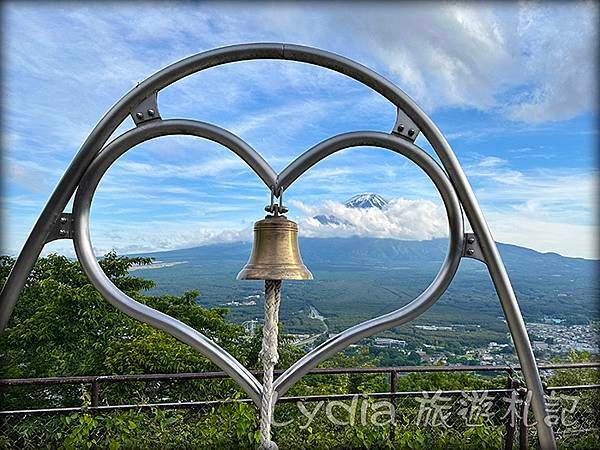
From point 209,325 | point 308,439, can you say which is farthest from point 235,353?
point 308,439

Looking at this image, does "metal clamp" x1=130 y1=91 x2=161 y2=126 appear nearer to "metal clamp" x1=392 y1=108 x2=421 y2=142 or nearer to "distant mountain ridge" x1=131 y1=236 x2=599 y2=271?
"metal clamp" x1=392 y1=108 x2=421 y2=142

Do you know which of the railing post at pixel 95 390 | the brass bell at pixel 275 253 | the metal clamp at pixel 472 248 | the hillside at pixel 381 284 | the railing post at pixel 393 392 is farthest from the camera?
the hillside at pixel 381 284

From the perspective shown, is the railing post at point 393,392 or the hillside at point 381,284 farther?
the hillside at point 381,284

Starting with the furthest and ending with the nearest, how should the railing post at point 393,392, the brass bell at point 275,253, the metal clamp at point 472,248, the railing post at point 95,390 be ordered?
the railing post at point 393,392 → the railing post at point 95,390 → the metal clamp at point 472,248 → the brass bell at point 275,253

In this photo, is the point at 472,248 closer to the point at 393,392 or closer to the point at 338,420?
the point at 393,392

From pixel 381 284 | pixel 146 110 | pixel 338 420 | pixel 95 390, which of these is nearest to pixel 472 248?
pixel 146 110

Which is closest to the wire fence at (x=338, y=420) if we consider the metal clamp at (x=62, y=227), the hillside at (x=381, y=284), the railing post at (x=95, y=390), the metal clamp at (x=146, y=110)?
the railing post at (x=95, y=390)

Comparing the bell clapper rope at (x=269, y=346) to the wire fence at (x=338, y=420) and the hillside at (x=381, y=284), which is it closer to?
the wire fence at (x=338, y=420)
